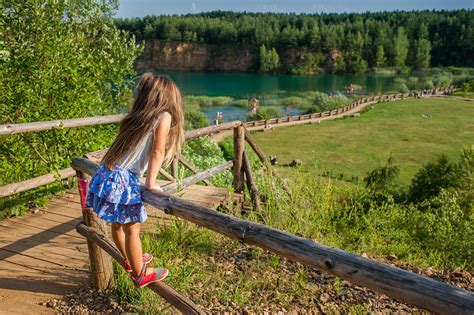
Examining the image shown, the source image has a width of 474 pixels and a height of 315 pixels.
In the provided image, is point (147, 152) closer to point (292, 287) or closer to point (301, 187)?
point (292, 287)

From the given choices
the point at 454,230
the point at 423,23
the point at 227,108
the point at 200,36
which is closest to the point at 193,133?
the point at 454,230

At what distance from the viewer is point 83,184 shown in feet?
12.0

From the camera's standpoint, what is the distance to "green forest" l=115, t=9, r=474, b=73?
321 feet

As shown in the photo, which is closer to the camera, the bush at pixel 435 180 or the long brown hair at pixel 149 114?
the long brown hair at pixel 149 114

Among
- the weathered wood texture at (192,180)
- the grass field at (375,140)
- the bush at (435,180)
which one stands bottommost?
the grass field at (375,140)

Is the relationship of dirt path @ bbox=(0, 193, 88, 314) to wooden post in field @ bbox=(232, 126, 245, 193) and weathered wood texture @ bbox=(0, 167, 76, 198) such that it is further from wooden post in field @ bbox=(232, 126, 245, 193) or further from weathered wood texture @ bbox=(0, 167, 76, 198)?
wooden post in field @ bbox=(232, 126, 245, 193)

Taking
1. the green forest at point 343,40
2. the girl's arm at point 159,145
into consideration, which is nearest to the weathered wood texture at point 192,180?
the girl's arm at point 159,145

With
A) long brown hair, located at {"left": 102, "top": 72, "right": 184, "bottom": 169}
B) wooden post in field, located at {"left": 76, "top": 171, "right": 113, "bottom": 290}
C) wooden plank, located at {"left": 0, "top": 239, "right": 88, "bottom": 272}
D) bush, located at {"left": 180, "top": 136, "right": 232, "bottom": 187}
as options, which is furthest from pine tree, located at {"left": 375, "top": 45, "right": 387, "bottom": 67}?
long brown hair, located at {"left": 102, "top": 72, "right": 184, "bottom": 169}

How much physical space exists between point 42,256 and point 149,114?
7.97 feet

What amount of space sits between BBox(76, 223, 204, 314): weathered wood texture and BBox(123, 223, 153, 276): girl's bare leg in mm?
180

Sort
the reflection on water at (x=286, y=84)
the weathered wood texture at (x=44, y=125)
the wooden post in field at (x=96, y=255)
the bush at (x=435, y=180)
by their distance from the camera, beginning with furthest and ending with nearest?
the reflection on water at (x=286, y=84), the bush at (x=435, y=180), the weathered wood texture at (x=44, y=125), the wooden post in field at (x=96, y=255)

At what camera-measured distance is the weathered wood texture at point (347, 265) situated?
1.60 metres

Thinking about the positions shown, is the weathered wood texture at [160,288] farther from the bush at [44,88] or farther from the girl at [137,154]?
the bush at [44,88]

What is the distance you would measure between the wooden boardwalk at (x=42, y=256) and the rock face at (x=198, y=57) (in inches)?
4126
